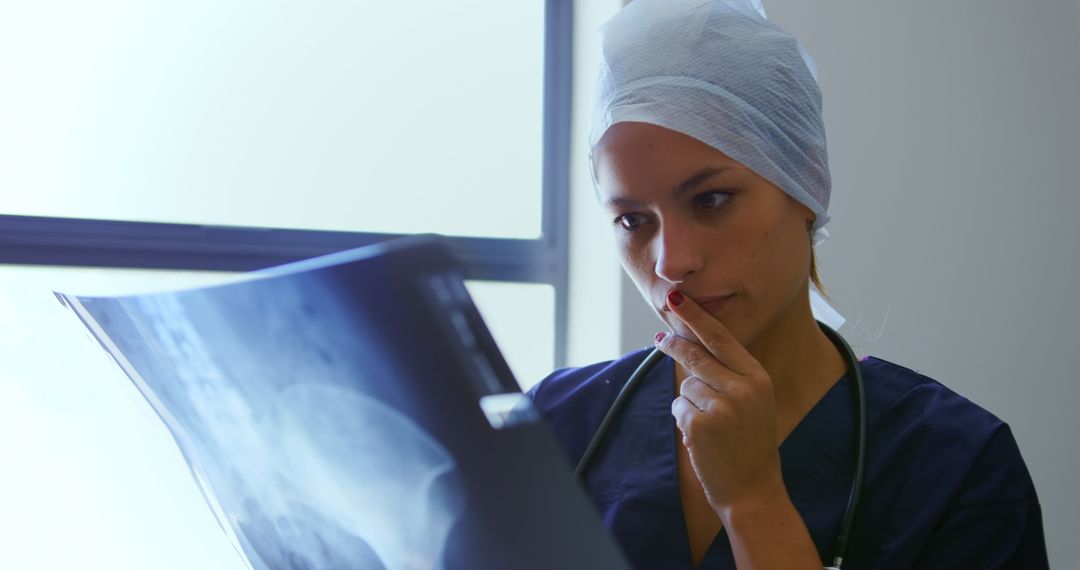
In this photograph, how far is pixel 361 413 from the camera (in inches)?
22.2

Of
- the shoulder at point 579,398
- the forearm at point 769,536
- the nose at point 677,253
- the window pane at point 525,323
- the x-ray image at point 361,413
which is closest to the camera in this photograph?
the x-ray image at point 361,413

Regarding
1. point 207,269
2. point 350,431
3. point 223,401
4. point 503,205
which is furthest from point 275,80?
point 350,431

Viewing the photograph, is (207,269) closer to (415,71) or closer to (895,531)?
(415,71)

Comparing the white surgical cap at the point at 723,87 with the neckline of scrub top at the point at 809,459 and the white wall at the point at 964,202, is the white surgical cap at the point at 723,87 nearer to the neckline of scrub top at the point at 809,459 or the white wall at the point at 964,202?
the neckline of scrub top at the point at 809,459

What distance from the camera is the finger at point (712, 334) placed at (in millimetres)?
926

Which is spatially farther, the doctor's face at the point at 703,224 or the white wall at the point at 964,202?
the white wall at the point at 964,202

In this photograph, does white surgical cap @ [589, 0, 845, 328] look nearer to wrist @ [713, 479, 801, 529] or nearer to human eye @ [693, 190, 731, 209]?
human eye @ [693, 190, 731, 209]

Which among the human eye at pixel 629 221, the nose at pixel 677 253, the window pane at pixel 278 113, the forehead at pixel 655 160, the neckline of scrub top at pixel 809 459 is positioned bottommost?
the neckline of scrub top at pixel 809 459

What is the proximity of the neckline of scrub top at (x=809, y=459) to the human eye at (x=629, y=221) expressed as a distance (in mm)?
263

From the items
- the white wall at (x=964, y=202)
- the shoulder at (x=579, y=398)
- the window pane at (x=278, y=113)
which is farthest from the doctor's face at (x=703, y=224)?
the window pane at (x=278, y=113)

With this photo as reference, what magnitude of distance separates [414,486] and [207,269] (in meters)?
1.43

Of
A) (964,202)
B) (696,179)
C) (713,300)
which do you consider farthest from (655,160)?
(964,202)

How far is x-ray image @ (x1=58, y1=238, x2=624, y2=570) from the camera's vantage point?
474mm

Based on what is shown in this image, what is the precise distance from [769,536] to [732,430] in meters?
0.09
